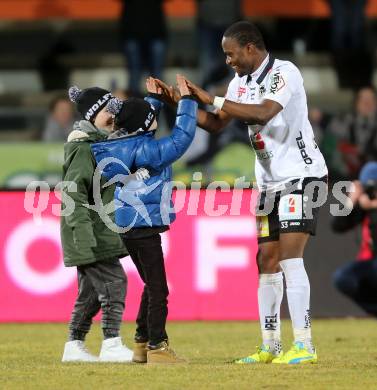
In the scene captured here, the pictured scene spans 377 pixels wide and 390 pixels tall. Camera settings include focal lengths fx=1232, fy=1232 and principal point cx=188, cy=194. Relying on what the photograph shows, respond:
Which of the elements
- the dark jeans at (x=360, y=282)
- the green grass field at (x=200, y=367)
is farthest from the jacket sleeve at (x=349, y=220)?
the green grass field at (x=200, y=367)

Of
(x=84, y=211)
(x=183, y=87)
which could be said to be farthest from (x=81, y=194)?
(x=183, y=87)

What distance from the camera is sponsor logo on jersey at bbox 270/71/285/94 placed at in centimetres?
809

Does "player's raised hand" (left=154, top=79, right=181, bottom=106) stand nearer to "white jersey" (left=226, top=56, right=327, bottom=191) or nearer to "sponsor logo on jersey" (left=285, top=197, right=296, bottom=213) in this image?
"white jersey" (left=226, top=56, right=327, bottom=191)

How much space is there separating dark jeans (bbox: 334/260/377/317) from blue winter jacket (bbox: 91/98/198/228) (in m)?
4.76

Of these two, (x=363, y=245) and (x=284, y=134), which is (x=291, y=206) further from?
(x=363, y=245)

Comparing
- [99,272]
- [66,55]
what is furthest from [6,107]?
[99,272]

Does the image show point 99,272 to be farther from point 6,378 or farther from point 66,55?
point 66,55

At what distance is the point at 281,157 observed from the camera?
822 centimetres

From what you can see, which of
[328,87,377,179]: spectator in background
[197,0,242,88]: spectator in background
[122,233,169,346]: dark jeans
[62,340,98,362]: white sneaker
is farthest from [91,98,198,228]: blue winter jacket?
[197,0,242,88]: spectator in background

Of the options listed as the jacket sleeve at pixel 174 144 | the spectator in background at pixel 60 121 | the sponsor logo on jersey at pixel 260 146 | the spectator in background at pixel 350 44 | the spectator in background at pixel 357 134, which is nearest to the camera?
the jacket sleeve at pixel 174 144

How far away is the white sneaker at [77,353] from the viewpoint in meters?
8.70

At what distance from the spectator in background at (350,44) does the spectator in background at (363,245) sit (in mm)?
5710

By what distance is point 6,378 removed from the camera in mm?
→ 7598

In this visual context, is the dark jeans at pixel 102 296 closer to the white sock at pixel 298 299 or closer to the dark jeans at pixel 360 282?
the white sock at pixel 298 299
